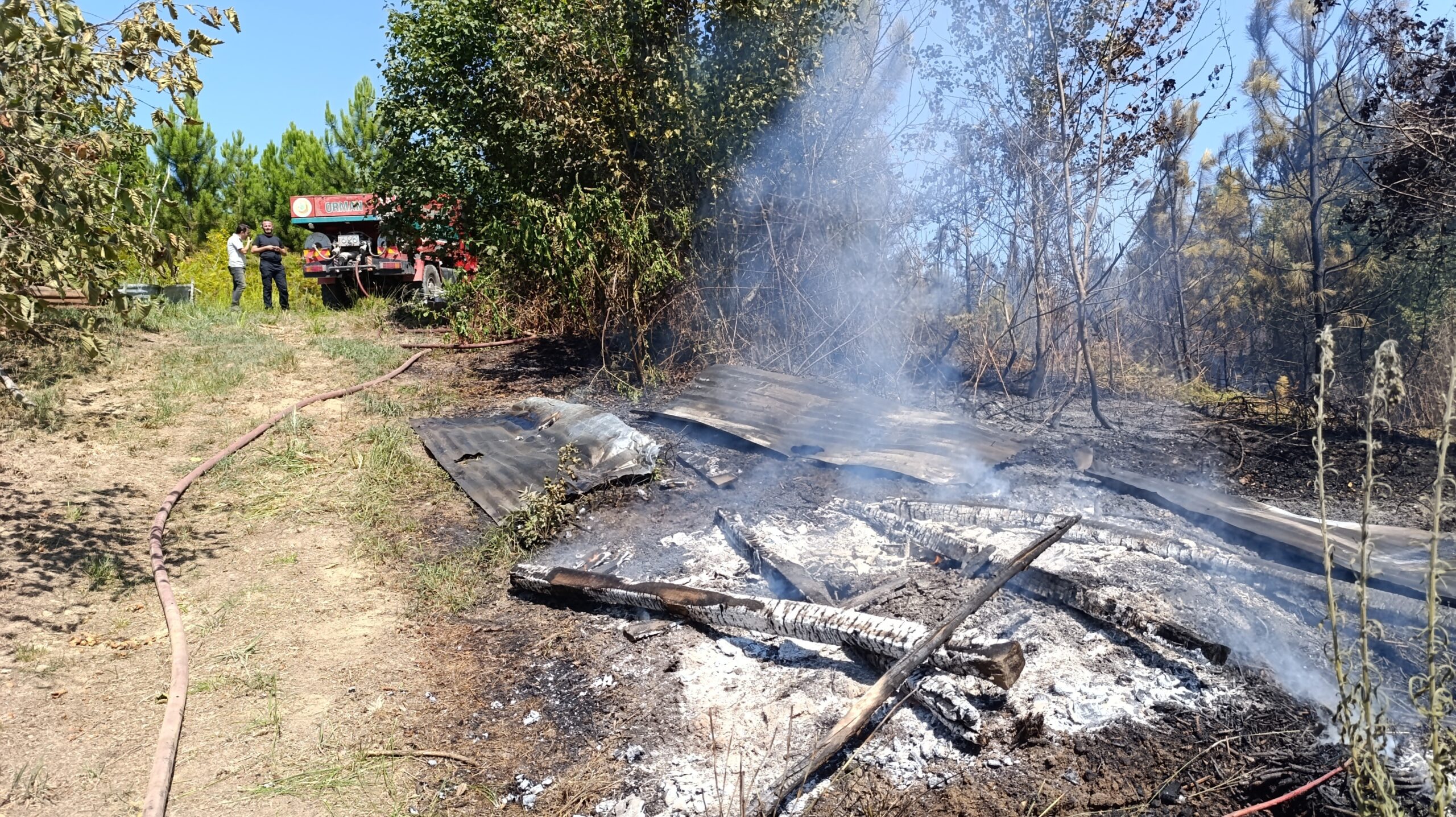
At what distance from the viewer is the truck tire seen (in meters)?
15.6

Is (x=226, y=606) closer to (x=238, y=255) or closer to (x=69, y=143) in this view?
(x=69, y=143)

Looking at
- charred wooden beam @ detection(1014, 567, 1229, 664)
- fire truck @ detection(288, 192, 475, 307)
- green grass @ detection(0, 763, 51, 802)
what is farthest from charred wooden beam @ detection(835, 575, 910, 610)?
fire truck @ detection(288, 192, 475, 307)

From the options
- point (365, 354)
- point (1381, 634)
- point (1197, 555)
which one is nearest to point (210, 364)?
point (365, 354)

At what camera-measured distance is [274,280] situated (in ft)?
45.9

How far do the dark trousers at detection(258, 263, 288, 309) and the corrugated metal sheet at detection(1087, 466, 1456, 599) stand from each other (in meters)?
13.3

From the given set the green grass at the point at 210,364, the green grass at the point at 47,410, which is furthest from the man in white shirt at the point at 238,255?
the green grass at the point at 47,410

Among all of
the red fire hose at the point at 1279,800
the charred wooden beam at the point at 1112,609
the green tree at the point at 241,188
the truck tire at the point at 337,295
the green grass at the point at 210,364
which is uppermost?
the green tree at the point at 241,188

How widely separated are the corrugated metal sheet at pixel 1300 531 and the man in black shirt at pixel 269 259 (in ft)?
43.3

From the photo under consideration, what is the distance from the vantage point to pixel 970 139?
8.46 metres

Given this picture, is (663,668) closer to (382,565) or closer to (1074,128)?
(382,565)

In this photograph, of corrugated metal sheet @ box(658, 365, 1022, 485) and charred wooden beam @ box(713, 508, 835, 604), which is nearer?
charred wooden beam @ box(713, 508, 835, 604)

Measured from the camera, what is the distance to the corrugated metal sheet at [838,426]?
583 cm

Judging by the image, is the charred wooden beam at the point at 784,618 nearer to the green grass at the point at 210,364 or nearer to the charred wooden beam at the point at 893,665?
the charred wooden beam at the point at 893,665

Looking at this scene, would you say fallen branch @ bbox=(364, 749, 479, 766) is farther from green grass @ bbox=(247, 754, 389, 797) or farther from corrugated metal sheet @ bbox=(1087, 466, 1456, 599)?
corrugated metal sheet @ bbox=(1087, 466, 1456, 599)
